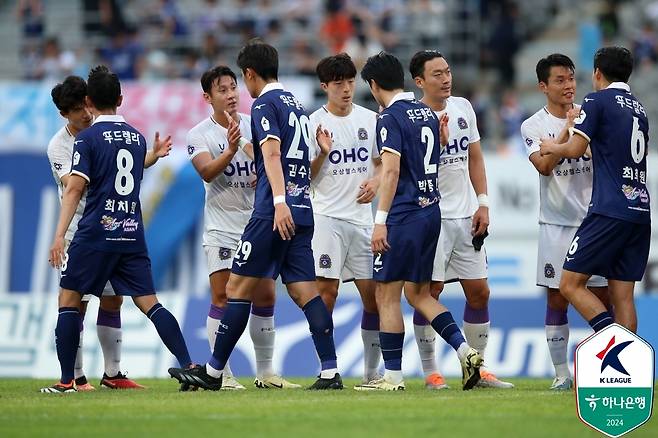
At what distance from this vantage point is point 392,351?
11.9 m

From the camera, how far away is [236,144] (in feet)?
40.5

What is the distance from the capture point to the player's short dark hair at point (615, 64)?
38.5 feet

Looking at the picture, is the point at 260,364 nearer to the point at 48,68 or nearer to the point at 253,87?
the point at 253,87

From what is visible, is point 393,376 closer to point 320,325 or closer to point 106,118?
point 320,325

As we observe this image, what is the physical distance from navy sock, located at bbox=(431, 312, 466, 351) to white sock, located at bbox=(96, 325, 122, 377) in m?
3.25

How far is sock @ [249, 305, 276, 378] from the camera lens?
12.9 m

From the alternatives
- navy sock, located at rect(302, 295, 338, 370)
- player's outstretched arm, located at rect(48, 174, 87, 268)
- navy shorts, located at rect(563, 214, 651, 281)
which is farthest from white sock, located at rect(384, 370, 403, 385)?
player's outstretched arm, located at rect(48, 174, 87, 268)

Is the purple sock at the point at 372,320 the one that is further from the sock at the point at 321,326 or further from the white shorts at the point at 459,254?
the sock at the point at 321,326

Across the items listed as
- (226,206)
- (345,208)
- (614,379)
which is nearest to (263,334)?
(226,206)

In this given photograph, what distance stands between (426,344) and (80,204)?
362 cm

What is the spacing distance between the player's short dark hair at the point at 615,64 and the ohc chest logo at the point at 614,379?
9.49 feet

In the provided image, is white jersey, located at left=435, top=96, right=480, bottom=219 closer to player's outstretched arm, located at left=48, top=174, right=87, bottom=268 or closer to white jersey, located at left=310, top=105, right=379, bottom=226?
white jersey, located at left=310, top=105, right=379, bottom=226

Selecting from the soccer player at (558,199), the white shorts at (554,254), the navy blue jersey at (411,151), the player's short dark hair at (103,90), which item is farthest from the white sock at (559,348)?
the player's short dark hair at (103,90)

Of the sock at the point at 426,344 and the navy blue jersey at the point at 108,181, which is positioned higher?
the navy blue jersey at the point at 108,181
